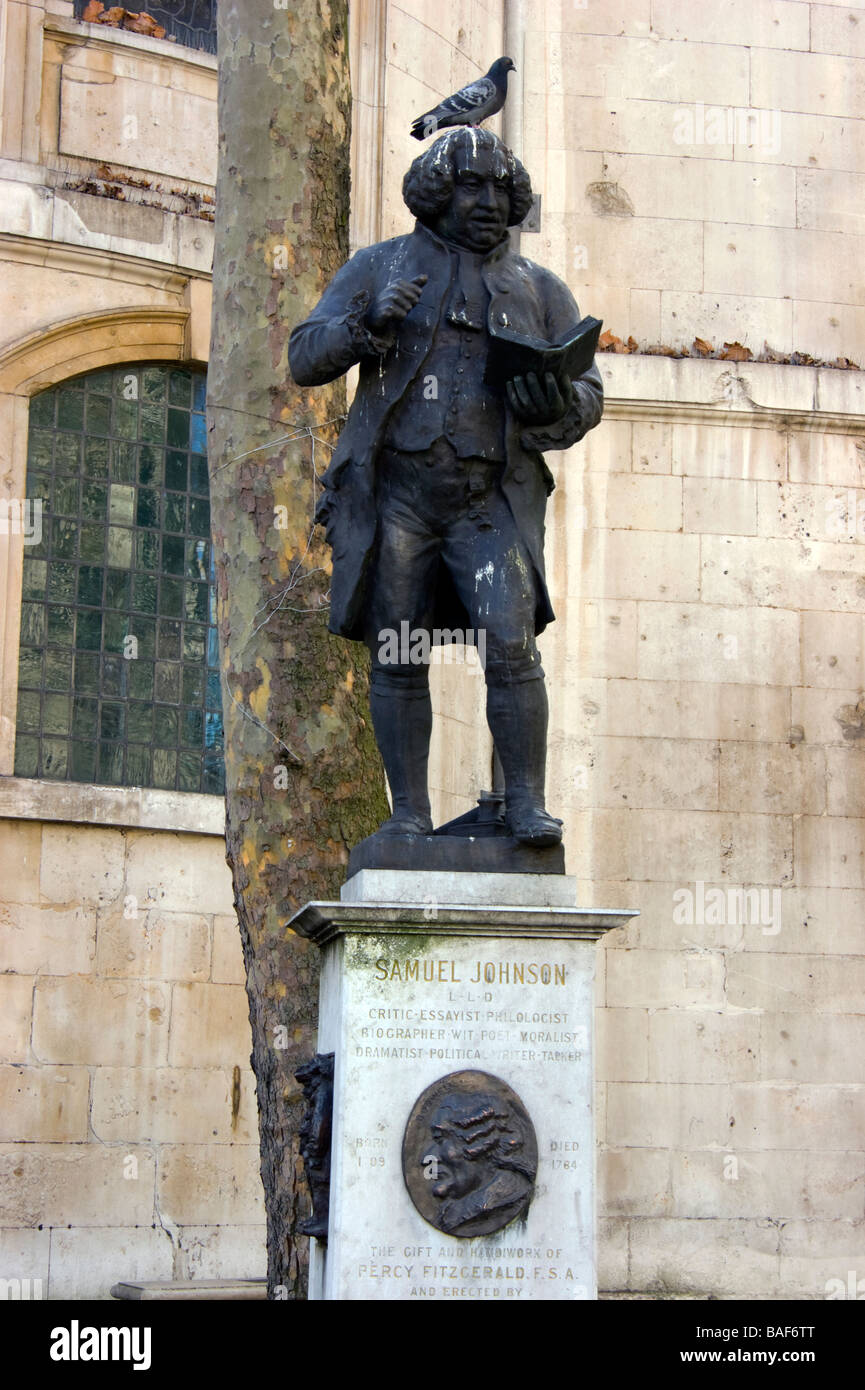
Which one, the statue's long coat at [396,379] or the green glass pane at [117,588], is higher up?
the green glass pane at [117,588]

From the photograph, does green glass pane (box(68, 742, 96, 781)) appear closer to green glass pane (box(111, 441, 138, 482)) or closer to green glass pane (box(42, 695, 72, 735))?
green glass pane (box(42, 695, 72, 735))

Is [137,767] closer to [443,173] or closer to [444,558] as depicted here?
[444,558]

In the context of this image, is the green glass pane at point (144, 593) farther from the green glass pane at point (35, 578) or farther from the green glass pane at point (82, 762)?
the green glass pane at point (82, 762)

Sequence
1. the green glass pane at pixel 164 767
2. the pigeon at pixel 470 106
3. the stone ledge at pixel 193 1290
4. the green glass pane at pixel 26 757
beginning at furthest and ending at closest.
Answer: the green glass pane at pixel 164 767
the green glass pane at pixel 26 757
the stone ledge at pixel 193 1290
the pigeon at pixel 470 106

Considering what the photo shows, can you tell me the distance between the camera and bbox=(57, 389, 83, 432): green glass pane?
1344 centimetres

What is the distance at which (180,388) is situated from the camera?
551 inches

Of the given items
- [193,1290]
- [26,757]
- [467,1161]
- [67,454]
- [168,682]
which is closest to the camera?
[467,1161]

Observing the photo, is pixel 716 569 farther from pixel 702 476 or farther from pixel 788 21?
pixel 788 21

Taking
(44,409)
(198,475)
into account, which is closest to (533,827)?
(44,409)

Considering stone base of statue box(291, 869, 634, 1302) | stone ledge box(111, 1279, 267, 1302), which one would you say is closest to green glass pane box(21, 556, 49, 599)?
stone ledge box(111, 1279, 267, 1302)

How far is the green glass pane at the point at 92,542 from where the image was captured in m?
13.4

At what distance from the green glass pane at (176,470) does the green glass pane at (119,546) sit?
1.54 ft

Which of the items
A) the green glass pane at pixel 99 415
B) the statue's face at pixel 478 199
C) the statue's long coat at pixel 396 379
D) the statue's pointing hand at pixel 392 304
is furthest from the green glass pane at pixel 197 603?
the statue's pointing hand at pixel 392 304

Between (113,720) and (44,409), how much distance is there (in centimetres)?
208
